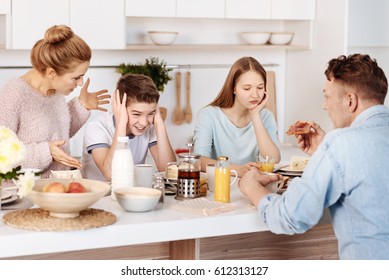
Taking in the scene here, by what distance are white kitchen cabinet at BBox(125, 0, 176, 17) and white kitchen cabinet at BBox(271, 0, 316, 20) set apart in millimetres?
740

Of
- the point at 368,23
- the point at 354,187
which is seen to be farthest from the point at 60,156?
the point at 368,23

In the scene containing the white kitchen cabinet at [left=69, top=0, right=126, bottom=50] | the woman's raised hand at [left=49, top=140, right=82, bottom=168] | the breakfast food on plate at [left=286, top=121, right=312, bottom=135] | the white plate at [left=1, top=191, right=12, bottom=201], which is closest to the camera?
the white plate at [left=1, top=191, right=12, bottom=201]

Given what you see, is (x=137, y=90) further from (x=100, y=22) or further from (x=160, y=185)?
(x=100, y=22)

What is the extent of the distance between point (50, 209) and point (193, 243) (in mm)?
616

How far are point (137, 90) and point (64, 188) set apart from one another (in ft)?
2.99

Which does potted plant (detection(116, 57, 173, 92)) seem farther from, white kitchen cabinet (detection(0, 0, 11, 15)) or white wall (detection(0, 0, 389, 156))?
white kitchen cabinet (detection(0, 0, 11, 15))

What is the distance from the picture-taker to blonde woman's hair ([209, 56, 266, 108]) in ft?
11.2

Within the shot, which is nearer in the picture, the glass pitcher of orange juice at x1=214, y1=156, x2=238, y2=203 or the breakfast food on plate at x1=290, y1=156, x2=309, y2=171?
the glass pitcher of orange juice at x1=214, y1=156, x2=238, y2=203

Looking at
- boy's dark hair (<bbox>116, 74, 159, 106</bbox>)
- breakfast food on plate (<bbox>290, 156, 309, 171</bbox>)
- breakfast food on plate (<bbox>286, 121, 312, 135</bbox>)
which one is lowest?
breakfast food on plate (<bbox>290, 156, 309, 171</bbox>)

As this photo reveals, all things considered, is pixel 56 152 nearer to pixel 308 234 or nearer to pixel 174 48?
pixel 308 234

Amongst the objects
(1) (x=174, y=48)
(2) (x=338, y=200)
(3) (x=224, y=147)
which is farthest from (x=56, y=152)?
(1) (x=174, y=48)

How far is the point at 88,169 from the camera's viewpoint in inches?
132


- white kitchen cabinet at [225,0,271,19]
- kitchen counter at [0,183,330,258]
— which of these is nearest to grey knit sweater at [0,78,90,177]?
kitchen counter at [0,183,330,258]

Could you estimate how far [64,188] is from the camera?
2.27 m
